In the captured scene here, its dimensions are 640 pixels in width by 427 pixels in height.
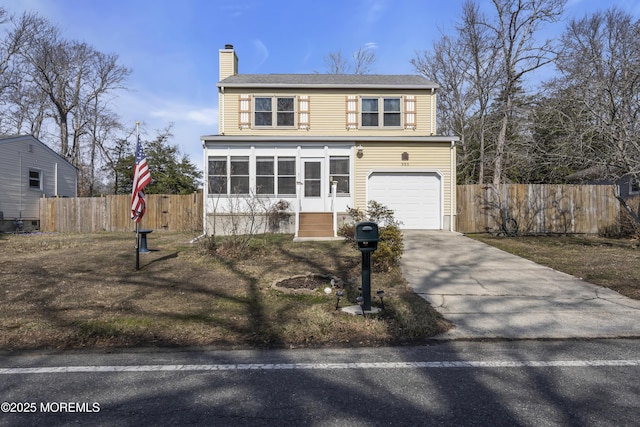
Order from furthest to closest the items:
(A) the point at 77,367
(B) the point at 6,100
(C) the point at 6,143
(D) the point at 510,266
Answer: (B) the point at 6,100 → (C) the point at 6,143 → (D) the point at 510,266 → (A) the point at 77,367

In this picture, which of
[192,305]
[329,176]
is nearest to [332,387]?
[192,305]

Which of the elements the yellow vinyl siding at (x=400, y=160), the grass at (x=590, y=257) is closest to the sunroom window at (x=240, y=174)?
the yellow vinyl siding at (x=400, y=160)

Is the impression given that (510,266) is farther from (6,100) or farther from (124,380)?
(6,100)

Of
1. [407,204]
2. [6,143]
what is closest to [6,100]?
[6,143]

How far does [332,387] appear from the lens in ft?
10.4

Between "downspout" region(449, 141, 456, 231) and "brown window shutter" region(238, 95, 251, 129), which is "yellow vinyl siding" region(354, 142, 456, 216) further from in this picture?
"brown window shutter" region(238, 95, 251, 129)

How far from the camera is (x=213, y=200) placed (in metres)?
15.1

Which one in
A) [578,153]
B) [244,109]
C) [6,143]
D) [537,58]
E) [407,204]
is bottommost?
[407,204]

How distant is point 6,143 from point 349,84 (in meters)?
16.4

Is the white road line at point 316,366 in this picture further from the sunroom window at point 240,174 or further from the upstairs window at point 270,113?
the upstairs window at point 270,113

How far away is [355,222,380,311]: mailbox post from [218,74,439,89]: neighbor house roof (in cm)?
1303

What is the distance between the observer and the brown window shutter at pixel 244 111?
55.4 ft

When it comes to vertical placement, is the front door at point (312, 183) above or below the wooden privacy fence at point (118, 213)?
above

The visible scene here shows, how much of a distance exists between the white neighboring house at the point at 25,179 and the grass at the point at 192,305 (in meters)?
11.5
